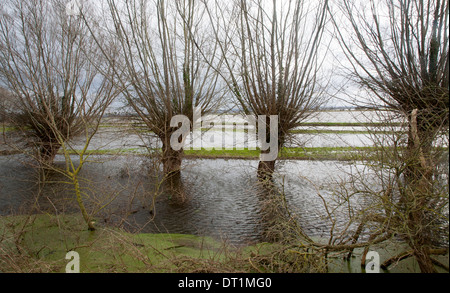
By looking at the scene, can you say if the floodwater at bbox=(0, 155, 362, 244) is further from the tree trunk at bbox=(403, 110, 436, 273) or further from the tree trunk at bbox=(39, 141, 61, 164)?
the tree trunk at bbox=(403, 110, 436, 273)

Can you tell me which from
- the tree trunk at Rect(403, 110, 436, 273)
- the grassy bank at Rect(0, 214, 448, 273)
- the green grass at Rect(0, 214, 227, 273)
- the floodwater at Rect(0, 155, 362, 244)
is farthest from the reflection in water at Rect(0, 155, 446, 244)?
A: the tree trunk at Rect(403, 110, 436, 273)

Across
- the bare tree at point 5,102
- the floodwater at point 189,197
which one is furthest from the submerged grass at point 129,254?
the bare tree at point 5,102

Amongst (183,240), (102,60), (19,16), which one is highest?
(19,16)

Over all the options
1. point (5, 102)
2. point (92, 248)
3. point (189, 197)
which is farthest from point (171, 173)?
point (5, 102)

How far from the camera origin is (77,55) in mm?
12781

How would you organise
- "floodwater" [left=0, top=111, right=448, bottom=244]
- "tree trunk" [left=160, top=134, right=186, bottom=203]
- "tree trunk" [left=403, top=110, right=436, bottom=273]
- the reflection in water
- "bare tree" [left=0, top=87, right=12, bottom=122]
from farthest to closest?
"bare tree" [left=0, top=87, right=12, bottom=122], "tree trunk" [left=160, top=134, right=186, bottom=203], the reflection in water, "floodwater" [left=0, top=111, right=448, bottom=244], "tree trunk" [left=403, top=110, right=436, bottom=273]

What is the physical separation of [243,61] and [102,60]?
17.4ft

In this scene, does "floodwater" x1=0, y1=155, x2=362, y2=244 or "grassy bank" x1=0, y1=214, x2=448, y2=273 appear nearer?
"grassy bank" x1=0, y1=214, x2=448, y2=273

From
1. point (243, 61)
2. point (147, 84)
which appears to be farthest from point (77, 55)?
point (243, 61)

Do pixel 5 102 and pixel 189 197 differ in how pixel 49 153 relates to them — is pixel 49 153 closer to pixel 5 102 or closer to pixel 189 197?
pixel 189 197

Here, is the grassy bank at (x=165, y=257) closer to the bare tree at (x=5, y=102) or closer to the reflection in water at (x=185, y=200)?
the reflection in water at (x=185, y=200)

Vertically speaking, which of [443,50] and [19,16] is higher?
[19,16]

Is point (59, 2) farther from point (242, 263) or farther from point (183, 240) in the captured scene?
point (242, 263)
